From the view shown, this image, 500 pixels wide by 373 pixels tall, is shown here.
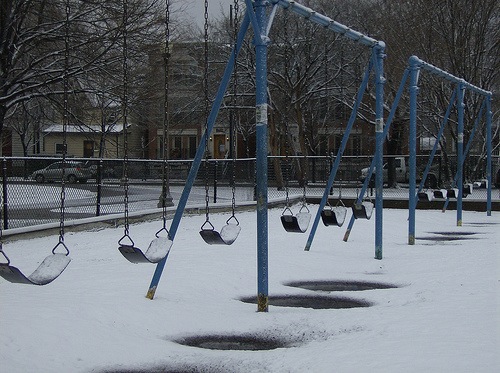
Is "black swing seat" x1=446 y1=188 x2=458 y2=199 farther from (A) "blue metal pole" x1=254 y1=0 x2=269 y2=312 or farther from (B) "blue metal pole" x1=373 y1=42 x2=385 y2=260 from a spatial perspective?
(A) "blue metal pole" x1=254 y1=0 x2=269 y2=312

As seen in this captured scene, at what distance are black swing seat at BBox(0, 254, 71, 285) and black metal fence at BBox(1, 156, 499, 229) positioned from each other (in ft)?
9.89

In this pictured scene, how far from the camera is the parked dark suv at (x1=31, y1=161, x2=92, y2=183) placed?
1543 centimetres

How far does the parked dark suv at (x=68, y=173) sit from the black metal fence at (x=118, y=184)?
0.02 metres

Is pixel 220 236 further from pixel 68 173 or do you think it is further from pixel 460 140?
pixel 460 140

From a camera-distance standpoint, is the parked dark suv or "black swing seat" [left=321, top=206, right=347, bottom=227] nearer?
"black swing seat" [left=321, top=206, right=347, bottom=227]

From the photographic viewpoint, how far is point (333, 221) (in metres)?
12.4

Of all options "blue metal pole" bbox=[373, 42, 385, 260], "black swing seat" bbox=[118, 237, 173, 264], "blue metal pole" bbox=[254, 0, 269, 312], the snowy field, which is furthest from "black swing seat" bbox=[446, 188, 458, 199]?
"black swing seat" bbox=[118, 237, 173, 264]

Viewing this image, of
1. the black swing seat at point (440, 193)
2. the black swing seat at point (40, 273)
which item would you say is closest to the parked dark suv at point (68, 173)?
the black swing seat at point (40, 273)

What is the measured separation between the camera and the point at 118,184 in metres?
18.1

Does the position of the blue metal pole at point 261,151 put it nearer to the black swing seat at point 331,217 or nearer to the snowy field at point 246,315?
the snowy field at point 246,315

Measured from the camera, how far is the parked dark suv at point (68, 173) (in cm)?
1543

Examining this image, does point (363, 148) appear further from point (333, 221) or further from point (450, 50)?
point (333, 221)

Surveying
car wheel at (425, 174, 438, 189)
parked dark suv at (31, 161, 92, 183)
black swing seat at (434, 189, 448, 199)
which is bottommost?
black swing seat at (434, 189, 448, 199)

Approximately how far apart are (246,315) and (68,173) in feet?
35.8
